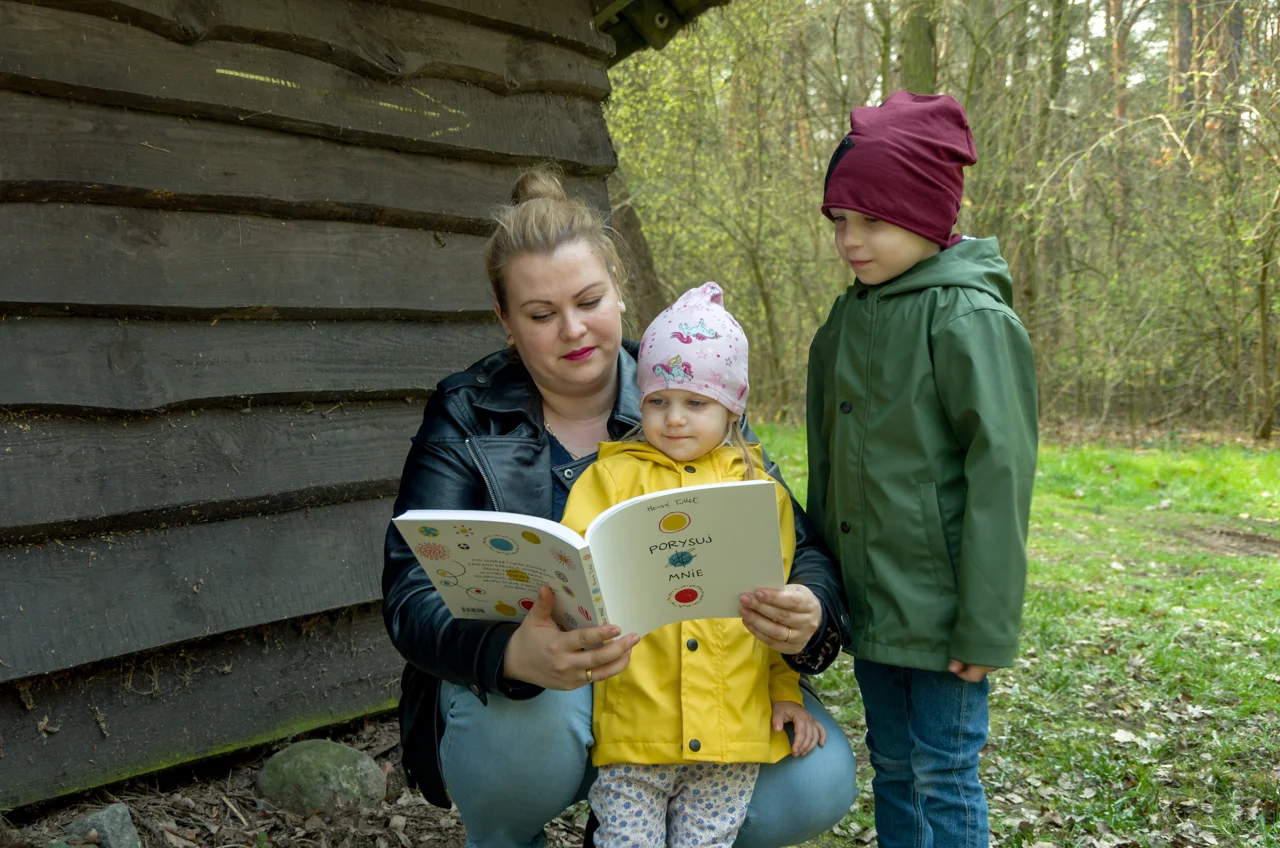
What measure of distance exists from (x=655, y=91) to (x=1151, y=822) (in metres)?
8.33

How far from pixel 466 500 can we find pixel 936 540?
3.16 ft

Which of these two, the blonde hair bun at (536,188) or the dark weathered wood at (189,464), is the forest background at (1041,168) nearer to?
the dark weathered wood at (189,464)

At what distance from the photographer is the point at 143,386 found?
2654 mm

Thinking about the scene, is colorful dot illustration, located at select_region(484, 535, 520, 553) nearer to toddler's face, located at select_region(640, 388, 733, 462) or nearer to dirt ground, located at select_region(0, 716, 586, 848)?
toddler's face, located at select_region(640, 388, 733, 462)

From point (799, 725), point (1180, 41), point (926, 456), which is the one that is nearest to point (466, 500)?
point (799, 725)

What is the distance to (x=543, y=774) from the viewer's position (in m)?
2.00

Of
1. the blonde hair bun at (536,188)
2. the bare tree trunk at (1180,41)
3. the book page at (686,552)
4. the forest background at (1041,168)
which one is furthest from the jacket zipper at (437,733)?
the bare tree trunk at (1180,41)

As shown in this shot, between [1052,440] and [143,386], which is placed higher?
[143,386]

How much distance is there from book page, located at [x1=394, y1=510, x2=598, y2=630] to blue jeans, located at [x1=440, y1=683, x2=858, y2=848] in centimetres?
25

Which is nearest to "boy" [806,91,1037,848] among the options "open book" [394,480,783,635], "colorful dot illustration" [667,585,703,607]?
"open book" [394,480,783,635]

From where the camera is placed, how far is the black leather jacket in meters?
2.03

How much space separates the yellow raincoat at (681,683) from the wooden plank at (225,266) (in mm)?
1297

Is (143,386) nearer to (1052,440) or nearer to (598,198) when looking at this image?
(598,198)

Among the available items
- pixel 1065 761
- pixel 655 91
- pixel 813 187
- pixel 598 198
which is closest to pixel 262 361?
pixel 598 198
